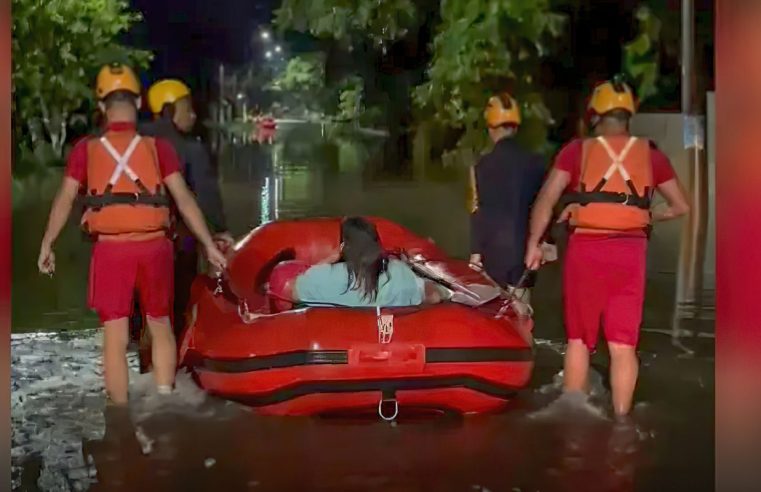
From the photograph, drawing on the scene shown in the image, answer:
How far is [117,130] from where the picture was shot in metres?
4.54

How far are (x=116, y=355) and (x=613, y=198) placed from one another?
182 cm

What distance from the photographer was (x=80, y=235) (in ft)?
16.0

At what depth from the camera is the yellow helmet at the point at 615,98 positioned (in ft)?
14.9

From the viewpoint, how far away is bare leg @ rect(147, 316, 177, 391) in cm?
481

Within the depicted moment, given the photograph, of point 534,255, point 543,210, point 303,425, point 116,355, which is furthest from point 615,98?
point 116,355

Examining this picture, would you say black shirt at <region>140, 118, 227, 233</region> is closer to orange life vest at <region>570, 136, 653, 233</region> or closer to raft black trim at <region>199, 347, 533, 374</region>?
raft black trim at <region>199, 347, 533, 374</region>

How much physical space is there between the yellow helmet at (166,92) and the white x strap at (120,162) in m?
0.41

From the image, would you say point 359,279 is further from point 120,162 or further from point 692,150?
point 692,150

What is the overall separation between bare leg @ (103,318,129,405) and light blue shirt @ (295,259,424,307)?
631 millimetres

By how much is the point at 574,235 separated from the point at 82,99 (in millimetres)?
1794

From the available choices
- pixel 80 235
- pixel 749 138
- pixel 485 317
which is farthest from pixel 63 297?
pixel 749 138

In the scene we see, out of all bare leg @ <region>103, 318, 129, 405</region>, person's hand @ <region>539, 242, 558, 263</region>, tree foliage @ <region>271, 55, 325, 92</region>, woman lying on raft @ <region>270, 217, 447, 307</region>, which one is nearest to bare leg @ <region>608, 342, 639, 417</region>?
person's hand @ <region>539, 242, 558, 263</region>

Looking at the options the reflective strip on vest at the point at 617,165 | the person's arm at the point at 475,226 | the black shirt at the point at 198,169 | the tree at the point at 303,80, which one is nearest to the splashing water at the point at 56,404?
the black shirt at the point at 198,169

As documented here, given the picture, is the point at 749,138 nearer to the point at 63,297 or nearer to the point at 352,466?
the point at 352,466
